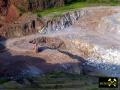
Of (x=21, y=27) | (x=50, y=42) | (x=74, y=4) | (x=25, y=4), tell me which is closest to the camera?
(x=50, y=42)

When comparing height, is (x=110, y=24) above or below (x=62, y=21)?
below

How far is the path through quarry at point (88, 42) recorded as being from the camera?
50312mm

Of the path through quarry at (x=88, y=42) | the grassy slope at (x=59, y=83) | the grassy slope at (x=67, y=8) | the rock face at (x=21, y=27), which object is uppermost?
the grassy slope at (x=67, y=8)

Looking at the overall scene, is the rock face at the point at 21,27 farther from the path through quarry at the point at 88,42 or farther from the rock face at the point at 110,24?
the rock face at the point at 110,24

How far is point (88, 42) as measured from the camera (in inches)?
2115

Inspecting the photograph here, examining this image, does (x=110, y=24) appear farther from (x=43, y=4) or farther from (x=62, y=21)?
(x=43, y=4)

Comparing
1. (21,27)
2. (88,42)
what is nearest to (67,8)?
(21,27)

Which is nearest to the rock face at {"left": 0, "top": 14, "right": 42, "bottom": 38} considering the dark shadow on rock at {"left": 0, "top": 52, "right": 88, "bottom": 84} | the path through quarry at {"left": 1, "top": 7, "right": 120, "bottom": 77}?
the path through quarry at {"left": 1, "top": 7, "right": 120, "bottom": 77}

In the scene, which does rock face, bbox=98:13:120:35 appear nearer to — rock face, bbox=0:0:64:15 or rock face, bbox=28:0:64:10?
rock face, bbox=28:0:64:10

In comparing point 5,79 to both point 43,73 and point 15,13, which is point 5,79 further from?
point 15,13

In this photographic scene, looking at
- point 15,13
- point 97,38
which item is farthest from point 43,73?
point 15,13

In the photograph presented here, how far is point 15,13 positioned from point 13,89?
20.2m

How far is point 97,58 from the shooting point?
51781 mm

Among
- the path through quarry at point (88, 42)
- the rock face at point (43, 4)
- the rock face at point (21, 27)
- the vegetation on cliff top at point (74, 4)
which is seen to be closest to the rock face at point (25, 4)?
the rock face at point (43, 4)
